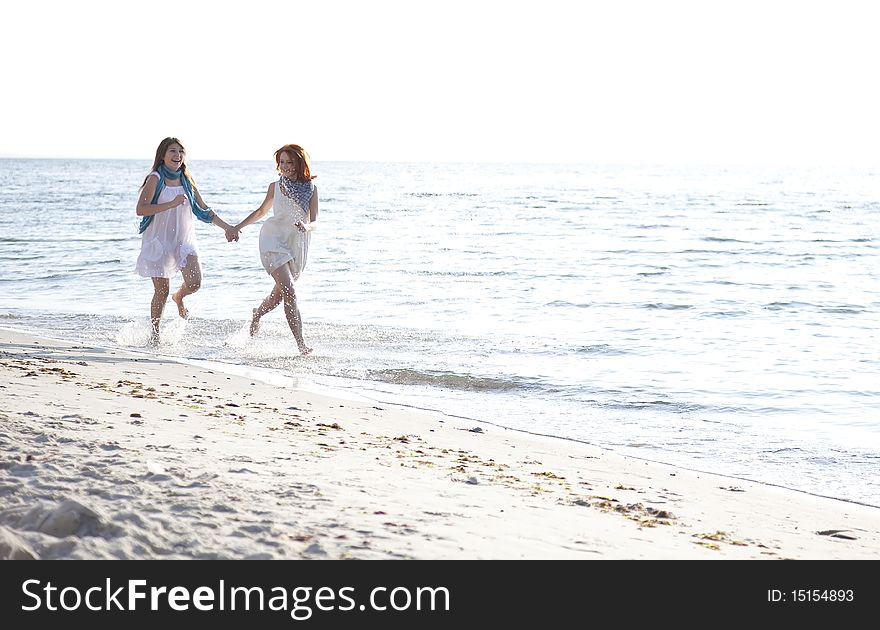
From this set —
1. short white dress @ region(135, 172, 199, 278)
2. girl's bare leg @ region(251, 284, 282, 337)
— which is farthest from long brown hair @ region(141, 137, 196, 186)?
girl's bare leg @ region(251, 284, 282, 337)

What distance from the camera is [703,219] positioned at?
101 ft

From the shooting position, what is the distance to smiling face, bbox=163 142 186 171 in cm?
794

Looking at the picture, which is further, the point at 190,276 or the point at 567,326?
the point at 567,326

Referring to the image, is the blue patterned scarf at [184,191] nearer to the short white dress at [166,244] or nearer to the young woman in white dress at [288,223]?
the short white dress at [166,244]

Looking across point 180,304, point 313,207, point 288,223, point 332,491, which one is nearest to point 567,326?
point 313,207

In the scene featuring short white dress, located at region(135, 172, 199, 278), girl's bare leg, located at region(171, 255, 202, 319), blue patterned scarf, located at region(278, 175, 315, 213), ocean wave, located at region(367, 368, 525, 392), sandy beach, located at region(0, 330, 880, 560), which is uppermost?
blue patterned scarf, located at region(278, 175, 315, 213)

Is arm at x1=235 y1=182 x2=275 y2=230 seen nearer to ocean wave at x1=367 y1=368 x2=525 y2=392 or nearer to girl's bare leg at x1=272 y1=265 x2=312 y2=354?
girl's bare leg at x1=272 y1=265 x2=312 y2=354

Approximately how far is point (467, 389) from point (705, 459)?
2.24m

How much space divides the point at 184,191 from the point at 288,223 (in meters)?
0.95

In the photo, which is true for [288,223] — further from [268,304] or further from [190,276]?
[190,276]

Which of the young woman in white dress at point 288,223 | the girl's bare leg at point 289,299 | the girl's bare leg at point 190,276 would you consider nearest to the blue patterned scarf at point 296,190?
the young woman in white dress at point 288,223

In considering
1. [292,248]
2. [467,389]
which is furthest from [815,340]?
[292,248]

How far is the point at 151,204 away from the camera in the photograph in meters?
7.99

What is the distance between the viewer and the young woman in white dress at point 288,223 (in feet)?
26.7
